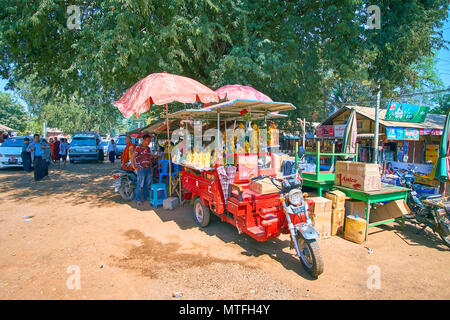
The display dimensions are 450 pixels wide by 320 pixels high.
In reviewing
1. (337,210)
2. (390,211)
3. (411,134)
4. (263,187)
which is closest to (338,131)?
(411,134)

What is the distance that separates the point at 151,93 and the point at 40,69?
735cm

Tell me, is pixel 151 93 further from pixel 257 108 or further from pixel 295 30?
pixel 295 30

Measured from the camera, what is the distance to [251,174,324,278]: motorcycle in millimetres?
3580

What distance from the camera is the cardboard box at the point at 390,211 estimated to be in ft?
18.2

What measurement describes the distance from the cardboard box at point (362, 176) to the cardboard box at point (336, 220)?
591 millimetres

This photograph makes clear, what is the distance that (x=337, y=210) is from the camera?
5.34 metres

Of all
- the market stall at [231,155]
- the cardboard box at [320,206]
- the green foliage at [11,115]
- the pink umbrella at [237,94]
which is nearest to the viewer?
the market stall at [231,155]

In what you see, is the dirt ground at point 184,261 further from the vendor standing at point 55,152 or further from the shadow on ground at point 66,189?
the vendor standing at point 55,152

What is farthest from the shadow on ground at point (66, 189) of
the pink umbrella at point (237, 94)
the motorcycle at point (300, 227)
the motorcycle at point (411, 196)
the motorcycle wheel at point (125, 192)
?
the motorcycle at point (411, 196)

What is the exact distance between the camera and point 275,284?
3492 mm

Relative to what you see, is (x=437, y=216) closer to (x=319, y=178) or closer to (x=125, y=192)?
(x=319, y=178)

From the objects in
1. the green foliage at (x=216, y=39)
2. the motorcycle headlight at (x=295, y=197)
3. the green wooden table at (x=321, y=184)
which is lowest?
the green wooden table at (x=321, y=184)

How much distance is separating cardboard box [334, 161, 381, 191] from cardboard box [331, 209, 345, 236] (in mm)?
591

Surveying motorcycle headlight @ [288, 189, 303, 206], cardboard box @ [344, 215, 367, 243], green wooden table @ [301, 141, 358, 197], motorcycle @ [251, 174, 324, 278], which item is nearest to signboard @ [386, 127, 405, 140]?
green wooden table @ [301, 141, 358, 197]
